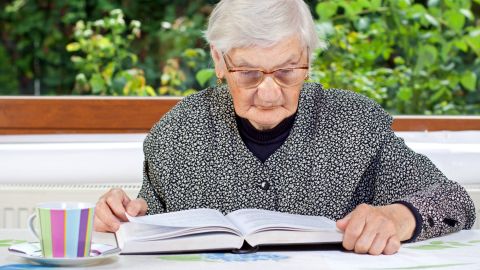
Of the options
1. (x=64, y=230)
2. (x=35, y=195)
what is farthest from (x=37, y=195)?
(x=64, y=230)

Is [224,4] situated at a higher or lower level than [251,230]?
higher

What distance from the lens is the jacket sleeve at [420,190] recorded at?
5.76ft

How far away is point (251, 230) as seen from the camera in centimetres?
151

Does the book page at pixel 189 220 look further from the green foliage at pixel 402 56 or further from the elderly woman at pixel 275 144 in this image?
the green foliage at pixel 402 56

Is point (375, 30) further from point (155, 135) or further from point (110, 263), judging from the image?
point (110, 263)

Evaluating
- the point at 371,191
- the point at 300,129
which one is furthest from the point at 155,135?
the point at 371,191

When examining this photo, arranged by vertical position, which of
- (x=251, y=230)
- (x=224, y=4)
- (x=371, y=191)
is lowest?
(x=371, y=191)

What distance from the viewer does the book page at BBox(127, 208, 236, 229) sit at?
1.52 metres

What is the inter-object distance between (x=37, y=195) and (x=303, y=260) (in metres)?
1.29

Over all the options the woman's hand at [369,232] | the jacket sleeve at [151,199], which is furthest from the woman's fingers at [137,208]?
the woman's hand at [369,232]

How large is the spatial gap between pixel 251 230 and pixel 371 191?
0.62 m

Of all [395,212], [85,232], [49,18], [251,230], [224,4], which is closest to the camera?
[85,232]

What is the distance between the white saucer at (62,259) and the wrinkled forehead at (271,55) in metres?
0.57

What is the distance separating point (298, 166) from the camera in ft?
6.60
